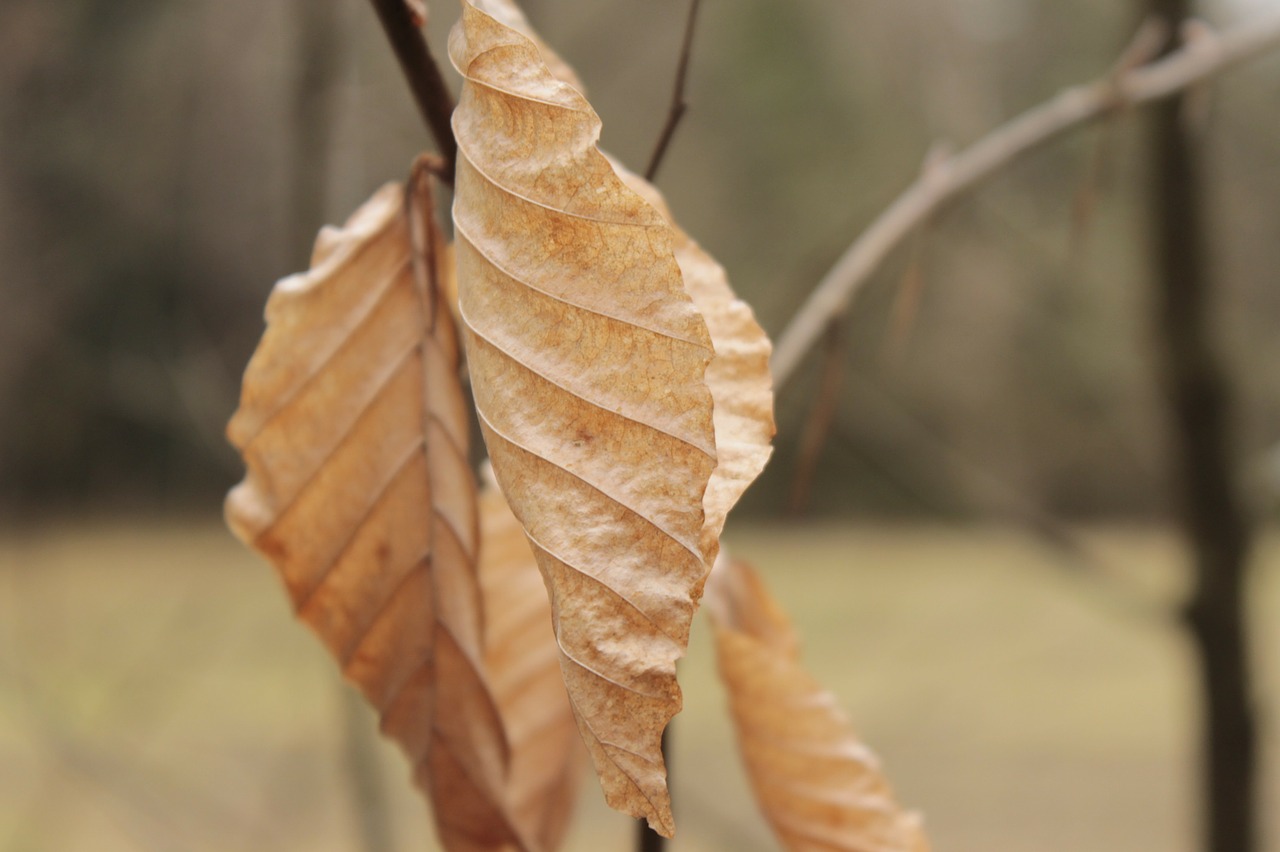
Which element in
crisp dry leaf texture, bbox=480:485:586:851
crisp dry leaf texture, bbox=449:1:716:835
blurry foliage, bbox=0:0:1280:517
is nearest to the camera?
crisp dry leaf texture, bbox=449:1:716:835

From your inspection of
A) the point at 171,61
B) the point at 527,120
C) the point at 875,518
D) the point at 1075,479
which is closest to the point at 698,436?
the point at 527,120

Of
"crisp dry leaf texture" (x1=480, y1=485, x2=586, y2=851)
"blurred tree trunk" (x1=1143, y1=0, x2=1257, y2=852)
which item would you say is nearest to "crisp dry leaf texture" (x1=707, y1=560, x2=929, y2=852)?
"crisp dry leaf texture" (x1=480, y1=485, x2=586, y2=851)

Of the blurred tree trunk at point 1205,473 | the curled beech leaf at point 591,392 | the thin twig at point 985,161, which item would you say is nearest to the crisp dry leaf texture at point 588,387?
the curled beech leaf at point 591,392

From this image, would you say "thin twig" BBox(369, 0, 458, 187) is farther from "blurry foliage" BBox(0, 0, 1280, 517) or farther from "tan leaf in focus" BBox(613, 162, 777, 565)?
"blurry foliage" BBox(0, 0, 1280, 517)

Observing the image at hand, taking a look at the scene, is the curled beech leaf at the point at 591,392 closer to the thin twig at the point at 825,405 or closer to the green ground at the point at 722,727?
the thin twig at the point at 825,405

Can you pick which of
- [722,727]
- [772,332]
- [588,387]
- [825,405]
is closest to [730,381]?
[588,387]
